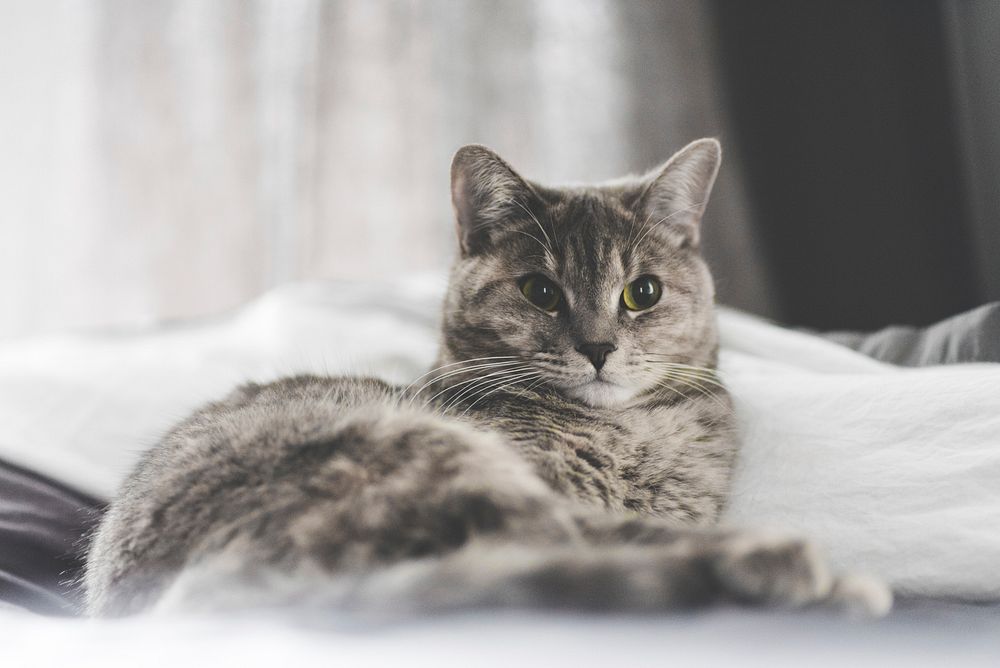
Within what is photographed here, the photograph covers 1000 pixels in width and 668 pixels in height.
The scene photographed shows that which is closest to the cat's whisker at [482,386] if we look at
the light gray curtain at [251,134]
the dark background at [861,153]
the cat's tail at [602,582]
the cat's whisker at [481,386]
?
the cat's whisker at [481,386]

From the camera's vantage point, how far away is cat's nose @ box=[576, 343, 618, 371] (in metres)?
1.10

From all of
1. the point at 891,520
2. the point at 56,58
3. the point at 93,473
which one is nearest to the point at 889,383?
the point at 891,520

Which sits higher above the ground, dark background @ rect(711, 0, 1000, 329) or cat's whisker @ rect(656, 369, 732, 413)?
dark background @ rect(711, 0, 1000, 329)

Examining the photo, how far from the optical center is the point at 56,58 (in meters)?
3.11

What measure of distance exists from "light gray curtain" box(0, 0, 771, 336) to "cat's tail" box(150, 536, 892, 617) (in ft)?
8.36

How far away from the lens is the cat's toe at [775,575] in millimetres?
619

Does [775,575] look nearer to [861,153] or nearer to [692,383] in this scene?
[692,383]

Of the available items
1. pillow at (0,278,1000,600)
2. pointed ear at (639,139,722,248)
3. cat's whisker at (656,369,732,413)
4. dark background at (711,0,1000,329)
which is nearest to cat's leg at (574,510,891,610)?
pillow at (0,278,1000,600)

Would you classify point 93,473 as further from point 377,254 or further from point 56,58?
point 56,58

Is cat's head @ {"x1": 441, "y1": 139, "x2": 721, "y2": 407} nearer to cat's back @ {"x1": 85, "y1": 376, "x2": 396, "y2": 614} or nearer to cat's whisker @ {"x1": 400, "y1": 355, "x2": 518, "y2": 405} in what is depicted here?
cat's whisker @ {"x1": 400, "y1": 355, "x2": 518, "y2": 405}

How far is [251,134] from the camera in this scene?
10.6ft

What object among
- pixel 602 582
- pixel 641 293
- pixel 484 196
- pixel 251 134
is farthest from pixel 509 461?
pixel 251 134

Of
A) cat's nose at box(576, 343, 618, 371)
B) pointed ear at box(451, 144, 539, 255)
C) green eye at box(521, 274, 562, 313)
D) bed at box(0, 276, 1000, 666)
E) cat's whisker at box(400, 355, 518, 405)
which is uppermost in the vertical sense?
pointed ear at box(451, 144, 539, 255)

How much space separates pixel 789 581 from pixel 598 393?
0.53 meters
